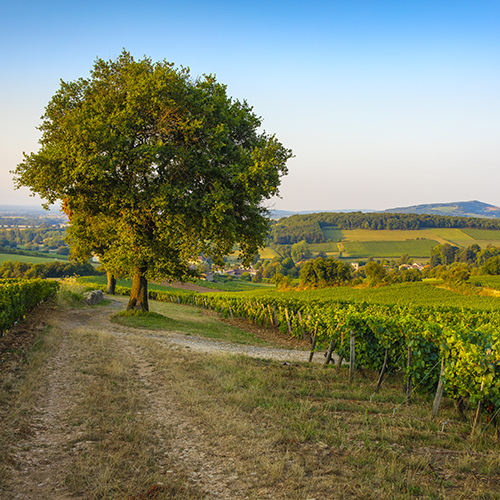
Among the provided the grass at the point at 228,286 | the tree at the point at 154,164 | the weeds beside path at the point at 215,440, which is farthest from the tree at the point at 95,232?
the grass at the point at 228,286

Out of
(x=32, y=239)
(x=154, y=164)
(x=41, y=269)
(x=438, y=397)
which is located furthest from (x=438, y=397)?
(x=32, y=239)

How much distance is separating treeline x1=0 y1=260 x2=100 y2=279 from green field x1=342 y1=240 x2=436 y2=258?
115797 millimetres

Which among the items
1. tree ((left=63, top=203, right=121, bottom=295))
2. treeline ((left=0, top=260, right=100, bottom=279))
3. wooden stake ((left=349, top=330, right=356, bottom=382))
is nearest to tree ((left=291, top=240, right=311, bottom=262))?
treeline ((left=0, top=260, right=100, bottom=279))

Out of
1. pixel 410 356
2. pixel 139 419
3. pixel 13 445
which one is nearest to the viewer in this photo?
pixel 13 445

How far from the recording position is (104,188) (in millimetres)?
19297

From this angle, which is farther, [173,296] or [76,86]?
[173,296]

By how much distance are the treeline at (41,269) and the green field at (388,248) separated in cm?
11580

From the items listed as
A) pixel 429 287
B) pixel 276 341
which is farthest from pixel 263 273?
pixel 276 341

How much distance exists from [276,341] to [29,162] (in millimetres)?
17696

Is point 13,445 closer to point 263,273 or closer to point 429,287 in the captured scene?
point 429,287

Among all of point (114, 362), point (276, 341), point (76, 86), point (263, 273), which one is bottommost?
point (263, 273)

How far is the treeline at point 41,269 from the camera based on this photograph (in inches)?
2391

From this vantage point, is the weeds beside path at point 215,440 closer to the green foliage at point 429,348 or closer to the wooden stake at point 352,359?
the wooden stake at point 352,359

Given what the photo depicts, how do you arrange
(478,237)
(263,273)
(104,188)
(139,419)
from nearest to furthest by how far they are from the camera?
(139,419), (104,188), (263,273), (478,237)
